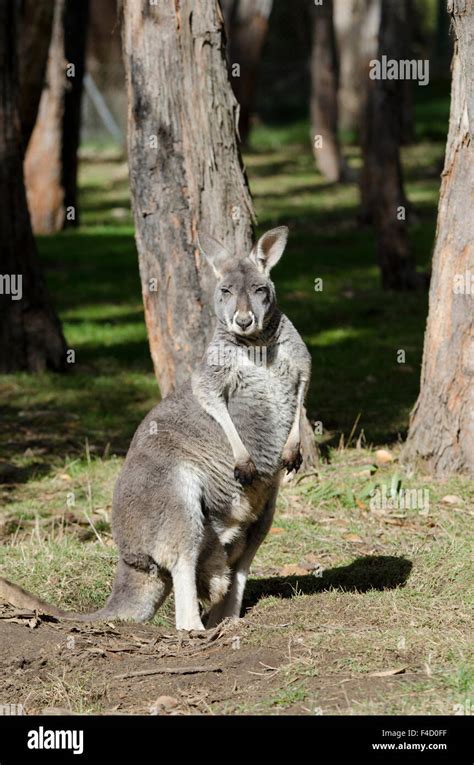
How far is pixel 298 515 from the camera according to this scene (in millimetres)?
6883

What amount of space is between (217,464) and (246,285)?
792 mm

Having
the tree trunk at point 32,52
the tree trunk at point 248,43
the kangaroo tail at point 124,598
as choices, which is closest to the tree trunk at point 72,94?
the tree trunk at point 248,43

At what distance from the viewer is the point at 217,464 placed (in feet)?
16.6

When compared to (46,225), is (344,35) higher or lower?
higher

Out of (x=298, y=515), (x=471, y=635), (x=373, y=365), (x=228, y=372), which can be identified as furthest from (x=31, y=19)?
(x=471, y=635)

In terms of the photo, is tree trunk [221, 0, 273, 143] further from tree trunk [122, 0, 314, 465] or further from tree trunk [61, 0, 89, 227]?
tree trunk [122, 0, 314, 465]

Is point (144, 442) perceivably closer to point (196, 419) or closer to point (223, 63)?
point (196, 419)

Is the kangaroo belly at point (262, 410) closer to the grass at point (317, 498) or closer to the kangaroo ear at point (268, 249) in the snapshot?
the kangaroo ear at point (268, 249)

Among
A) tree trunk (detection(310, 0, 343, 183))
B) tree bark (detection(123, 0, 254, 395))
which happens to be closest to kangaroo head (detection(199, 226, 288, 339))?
tree bark (detection(123, 0, 254, 395))

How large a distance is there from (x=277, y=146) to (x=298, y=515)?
64.2 ft

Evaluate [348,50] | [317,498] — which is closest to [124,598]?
[317,498]

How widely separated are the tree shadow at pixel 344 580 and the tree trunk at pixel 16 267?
4.64m

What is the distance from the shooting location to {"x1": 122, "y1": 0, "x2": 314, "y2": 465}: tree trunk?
682 centimetres

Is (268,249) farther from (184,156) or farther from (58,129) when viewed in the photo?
(58,129)
